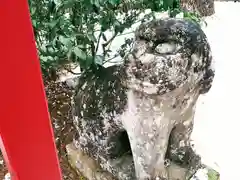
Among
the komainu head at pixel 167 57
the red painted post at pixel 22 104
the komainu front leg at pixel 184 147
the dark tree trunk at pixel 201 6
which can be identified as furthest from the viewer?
the dark tree trunk at pixel 201 6

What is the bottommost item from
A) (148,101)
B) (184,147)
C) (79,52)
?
(184,147)

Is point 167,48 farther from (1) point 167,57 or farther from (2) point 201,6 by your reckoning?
(2) point 201,6

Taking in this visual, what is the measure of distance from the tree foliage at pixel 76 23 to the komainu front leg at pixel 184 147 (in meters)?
0.27

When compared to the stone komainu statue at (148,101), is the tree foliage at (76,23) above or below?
above

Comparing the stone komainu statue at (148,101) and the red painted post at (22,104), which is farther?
the stone komainu statue at (148,101)

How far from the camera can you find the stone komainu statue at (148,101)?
0.68 m

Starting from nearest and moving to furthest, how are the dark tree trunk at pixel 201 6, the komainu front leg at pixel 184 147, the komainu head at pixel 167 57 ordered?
the komainu head at pixel 167 57 < the komainu front leg at pixel 184 147 < the dark tree trunk at pixel 201 6

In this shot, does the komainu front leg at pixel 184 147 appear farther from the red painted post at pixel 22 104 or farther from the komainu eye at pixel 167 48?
the red painted post at pixel 22 104

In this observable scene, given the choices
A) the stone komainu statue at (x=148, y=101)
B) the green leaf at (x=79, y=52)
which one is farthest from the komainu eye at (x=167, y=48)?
the green leaf at (x=79, y=52)

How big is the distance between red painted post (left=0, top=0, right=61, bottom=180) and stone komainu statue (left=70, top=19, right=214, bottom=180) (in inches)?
9.7

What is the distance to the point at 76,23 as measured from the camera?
3.05 ft

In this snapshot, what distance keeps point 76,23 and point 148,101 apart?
0.32 meters

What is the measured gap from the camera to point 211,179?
1081 mm

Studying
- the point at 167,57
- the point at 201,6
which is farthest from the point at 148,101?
the point at 201,6
